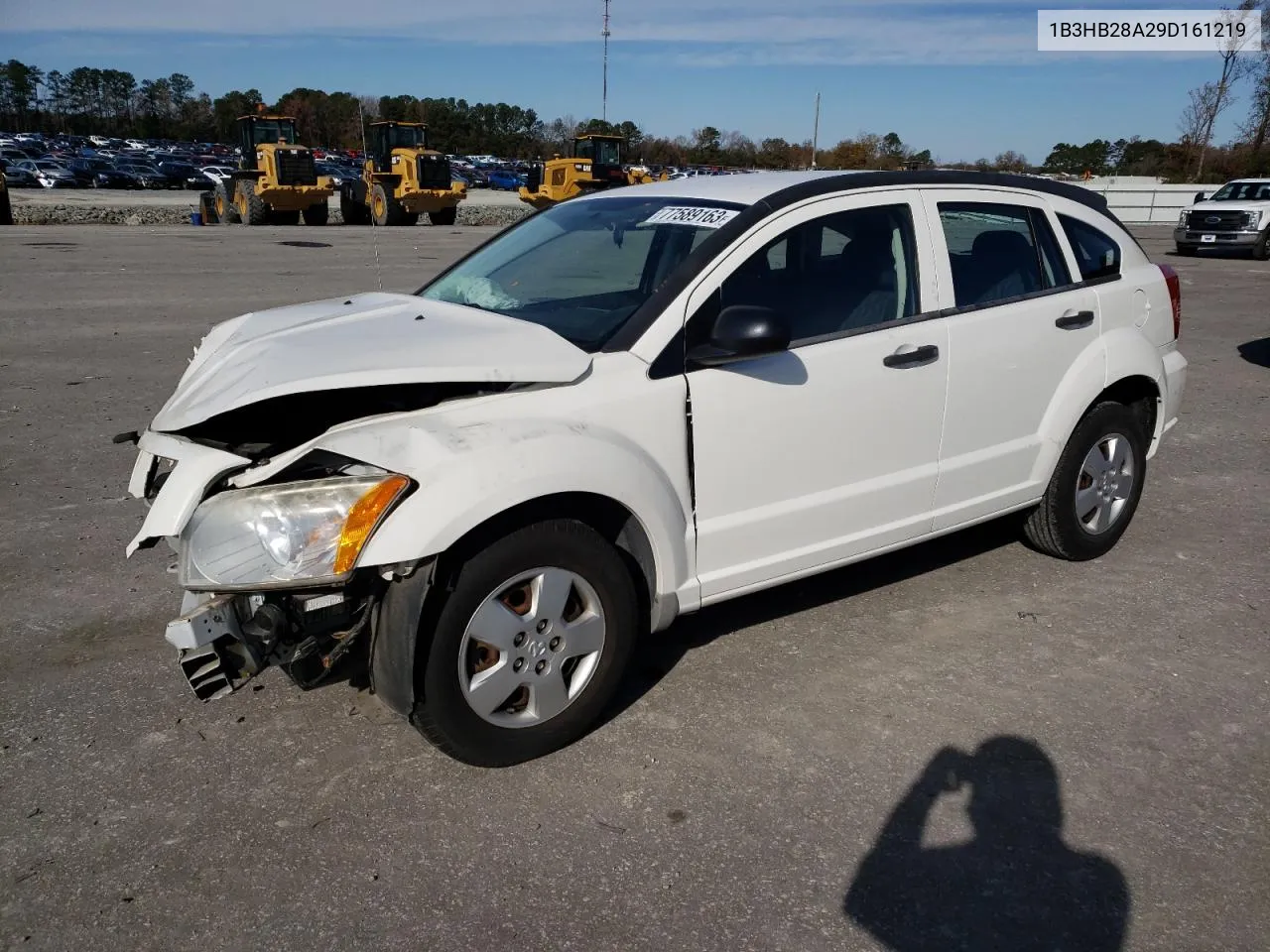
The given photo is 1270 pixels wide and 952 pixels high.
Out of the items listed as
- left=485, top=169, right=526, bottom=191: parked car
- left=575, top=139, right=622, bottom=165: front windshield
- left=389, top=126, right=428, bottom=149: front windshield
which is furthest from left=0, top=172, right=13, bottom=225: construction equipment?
left=485, top=169, right=526, bottom=191: parked car

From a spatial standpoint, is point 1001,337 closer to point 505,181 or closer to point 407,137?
point 407,137

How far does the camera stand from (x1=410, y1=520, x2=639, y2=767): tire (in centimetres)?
297

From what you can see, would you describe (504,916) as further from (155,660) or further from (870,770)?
(155,660)

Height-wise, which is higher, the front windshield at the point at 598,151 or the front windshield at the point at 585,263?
the front windshield at the point at 598,151

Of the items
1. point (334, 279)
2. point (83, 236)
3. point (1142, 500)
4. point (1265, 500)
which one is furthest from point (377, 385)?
point (83, 236)

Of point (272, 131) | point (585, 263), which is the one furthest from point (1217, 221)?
point (272, 131)

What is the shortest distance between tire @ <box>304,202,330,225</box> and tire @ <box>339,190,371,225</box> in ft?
5.48

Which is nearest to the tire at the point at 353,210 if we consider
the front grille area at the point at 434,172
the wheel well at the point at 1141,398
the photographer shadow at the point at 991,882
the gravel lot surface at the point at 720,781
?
the front grille area at the point at 434,172

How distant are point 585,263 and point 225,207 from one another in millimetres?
31378

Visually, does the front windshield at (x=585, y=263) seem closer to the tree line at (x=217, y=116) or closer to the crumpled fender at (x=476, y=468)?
the crumpled fender at (x=476, y=468)

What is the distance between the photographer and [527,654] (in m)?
3.14

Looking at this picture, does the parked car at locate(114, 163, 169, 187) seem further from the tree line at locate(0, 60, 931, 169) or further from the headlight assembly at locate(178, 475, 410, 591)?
the headlight assembly at locate(178, 475, 410, 591)

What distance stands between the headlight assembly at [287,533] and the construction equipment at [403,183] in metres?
28.0

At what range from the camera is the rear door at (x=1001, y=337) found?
164 inches
